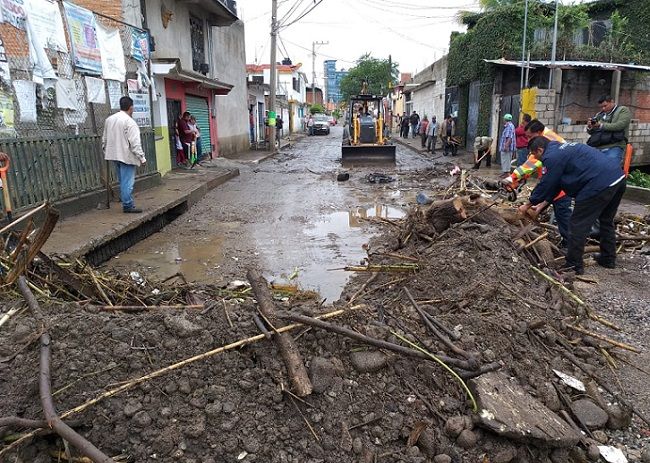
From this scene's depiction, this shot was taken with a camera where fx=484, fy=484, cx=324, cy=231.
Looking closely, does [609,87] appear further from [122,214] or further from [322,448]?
[322,448]

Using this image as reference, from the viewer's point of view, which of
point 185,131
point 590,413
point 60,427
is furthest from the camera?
point 185,131

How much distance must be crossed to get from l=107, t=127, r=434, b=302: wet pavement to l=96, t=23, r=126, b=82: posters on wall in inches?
107

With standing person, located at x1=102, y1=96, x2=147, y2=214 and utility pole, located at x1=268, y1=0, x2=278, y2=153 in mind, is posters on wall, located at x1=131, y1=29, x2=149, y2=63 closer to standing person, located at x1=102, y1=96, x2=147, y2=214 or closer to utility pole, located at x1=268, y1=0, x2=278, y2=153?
standing person, located at x1=102, y1=96, x2=147, y2=214

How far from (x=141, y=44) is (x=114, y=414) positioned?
9104mm

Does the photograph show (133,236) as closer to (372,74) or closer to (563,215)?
(563,215)

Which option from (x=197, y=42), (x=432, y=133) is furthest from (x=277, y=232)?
(x=432, y=133)

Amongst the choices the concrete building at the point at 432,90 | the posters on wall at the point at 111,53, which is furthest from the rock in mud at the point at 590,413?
the concrete building at the point at 432,90

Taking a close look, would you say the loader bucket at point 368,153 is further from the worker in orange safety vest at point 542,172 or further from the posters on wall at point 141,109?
the worker in orange safety vest at point 542,172

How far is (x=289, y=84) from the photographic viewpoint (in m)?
52.5

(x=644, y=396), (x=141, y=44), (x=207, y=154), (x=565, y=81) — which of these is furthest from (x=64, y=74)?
(x=565, y=81)

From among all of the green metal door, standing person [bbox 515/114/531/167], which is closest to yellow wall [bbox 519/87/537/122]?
standing person [bbox 515/114/531/167]

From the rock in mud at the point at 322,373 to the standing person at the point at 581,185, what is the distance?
351cm

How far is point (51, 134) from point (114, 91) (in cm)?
209

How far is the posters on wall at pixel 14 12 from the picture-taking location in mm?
5636
